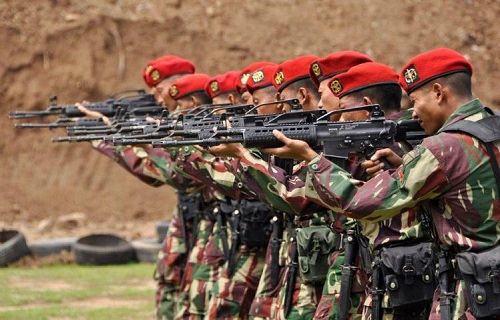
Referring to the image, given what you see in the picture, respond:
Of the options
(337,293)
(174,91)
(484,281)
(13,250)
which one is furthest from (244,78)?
(13,250)

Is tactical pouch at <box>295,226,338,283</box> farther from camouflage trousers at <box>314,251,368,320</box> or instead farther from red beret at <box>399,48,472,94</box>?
red beret at <box>399,48,472,94</box>

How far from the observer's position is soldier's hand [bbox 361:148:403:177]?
6.35 m

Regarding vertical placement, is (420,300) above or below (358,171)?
below

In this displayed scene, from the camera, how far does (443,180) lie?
574cm

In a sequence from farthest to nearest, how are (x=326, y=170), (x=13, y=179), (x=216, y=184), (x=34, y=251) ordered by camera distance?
(x=13, y=179)
(x=34, y=251)
(x=216, y=184)
(x=326, y=170)

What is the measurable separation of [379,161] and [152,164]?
466cm

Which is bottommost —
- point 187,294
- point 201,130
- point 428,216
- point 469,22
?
point 187,294

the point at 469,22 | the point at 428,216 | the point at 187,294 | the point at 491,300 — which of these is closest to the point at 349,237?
the point at 428,216

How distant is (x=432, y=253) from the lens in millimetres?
6422

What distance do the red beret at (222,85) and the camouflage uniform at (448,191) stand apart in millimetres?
4553

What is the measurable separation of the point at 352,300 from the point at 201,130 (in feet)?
4.79

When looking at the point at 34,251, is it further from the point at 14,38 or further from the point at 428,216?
the point at 428,216

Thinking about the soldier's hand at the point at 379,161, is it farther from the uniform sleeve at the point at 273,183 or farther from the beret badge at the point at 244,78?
the beret badge at the point at 244,78

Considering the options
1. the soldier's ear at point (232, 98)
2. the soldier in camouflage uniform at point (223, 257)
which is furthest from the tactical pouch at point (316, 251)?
the soldier's ear at point (232, 98)
